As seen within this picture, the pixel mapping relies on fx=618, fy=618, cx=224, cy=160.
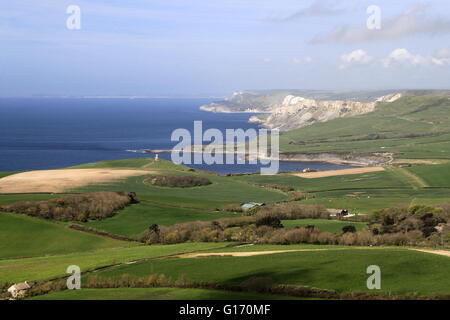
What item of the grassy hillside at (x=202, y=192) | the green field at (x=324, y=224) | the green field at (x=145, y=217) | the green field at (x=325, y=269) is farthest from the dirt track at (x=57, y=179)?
the green field at (x=325, y=269)

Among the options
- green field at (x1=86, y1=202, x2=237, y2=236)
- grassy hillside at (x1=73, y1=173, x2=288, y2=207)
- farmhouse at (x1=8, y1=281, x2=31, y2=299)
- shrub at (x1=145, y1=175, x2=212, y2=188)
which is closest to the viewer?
farmhouse at (x1=8, y1=281, x2=31, y2=299)

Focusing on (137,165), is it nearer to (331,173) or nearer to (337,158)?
(331,173)

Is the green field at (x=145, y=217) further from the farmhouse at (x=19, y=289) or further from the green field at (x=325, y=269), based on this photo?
the farmhouse at (x=19, y=289)

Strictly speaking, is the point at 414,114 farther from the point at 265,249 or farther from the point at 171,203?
the point at 265,249

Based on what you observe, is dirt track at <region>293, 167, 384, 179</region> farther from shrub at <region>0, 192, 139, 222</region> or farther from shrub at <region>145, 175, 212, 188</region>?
shrub at <region>0, 192, 139, 222</region>

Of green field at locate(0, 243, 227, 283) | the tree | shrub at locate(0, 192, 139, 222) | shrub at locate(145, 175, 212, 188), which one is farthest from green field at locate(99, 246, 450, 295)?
shrub at locate(145, 175, 212, 188)

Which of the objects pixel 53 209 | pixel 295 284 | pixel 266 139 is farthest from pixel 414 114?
pixel 295 284
